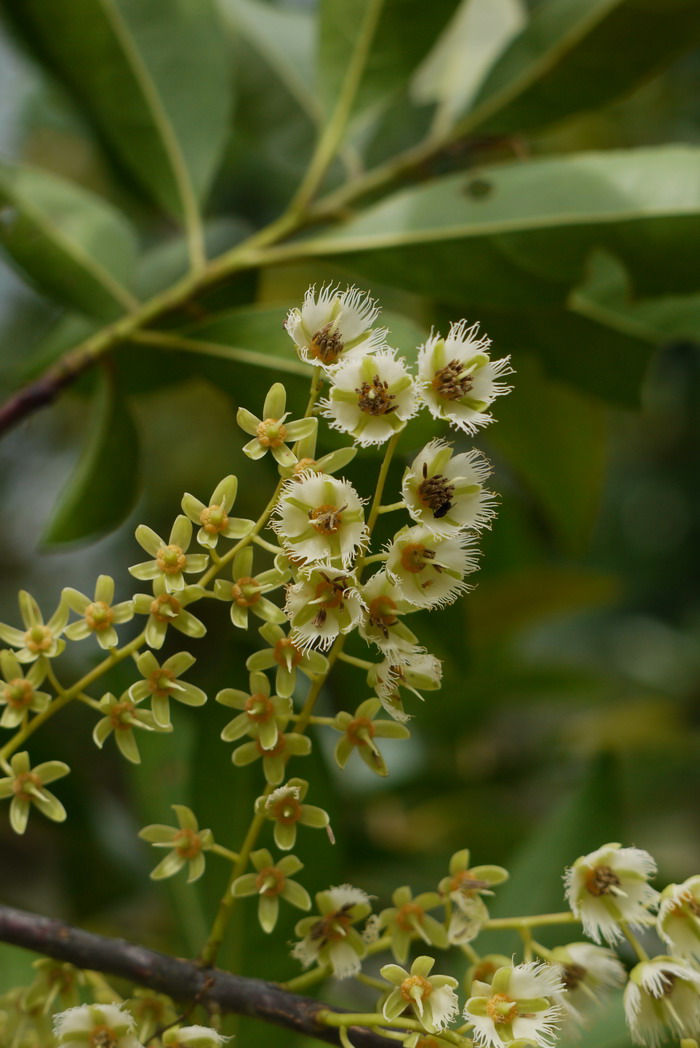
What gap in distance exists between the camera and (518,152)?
105 centimetres

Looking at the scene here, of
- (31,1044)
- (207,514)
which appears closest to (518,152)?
(207,514)

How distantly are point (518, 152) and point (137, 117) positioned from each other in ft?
1.39

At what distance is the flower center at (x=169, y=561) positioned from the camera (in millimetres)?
528

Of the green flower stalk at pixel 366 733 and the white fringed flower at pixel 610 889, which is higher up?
the green flower stalk at pixel 366 733

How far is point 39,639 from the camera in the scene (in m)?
0.56

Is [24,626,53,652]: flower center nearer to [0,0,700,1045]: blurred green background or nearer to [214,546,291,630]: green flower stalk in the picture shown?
[214,546,291,630]: green flower stalk

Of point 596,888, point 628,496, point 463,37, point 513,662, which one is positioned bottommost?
point 596,888

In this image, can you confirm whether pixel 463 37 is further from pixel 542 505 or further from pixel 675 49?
pixel 542 505

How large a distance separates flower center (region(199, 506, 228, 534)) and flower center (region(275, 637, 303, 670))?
0.07 metres

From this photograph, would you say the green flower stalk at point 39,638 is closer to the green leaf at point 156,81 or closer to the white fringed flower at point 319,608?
the white fringed flower at point 319,608

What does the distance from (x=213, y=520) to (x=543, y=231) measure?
501 millimetres

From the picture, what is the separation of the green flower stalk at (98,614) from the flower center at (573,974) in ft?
1.08

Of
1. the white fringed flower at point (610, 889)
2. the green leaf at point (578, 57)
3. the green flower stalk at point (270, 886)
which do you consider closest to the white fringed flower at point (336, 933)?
the green flower stalk at point (270, 886)

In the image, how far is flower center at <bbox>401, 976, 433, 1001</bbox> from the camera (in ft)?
1.66
